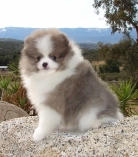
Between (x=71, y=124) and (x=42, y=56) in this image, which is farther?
(x=71, y=124)

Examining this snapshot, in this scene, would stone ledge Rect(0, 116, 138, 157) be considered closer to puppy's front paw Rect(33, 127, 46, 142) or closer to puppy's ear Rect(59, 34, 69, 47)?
puppy's front paw Rect(33, 127, 46, 142)

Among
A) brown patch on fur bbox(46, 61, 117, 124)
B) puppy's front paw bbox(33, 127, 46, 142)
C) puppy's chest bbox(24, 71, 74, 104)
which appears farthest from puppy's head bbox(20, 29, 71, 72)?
puppy's front paw bbox(33, 127, 46, 142)

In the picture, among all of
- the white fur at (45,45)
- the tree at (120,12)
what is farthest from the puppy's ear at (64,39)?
the tree at (120,12)

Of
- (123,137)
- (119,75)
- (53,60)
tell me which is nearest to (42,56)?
(53,60)

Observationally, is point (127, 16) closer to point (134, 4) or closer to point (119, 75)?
point (134, 4)

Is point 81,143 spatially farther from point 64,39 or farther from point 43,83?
point 64,39

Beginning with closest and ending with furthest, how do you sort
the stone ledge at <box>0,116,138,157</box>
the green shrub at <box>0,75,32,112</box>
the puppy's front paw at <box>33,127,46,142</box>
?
the stone ledge at <box>0,116,138,157</box>, the puppy's front paw at <box>33,127,46,142</box>, the green shrub at <box>0,75,32,112</box>

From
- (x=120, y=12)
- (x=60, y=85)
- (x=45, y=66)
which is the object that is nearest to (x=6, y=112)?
(x=60, y=85)
